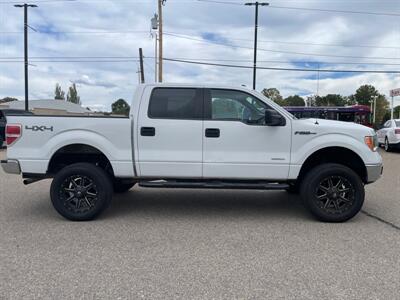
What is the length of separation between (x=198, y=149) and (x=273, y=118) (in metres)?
1.16

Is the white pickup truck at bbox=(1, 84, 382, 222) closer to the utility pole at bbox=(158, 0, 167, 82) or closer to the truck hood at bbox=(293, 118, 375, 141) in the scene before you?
the truck hood at bbox=(293, 118, 375, 141)

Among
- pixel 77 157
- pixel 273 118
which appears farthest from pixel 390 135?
pixel 77 157

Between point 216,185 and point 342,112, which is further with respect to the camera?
point 342,112

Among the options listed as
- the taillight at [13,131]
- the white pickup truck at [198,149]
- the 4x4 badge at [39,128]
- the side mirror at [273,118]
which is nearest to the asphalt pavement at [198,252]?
the white pickup truck at [198,149]

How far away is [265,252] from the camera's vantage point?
452 centimetres

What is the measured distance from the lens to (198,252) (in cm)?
450

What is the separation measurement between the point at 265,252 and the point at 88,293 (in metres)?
2.01

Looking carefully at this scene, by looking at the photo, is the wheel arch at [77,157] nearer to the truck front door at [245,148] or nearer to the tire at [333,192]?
the truck front door at [245,148]

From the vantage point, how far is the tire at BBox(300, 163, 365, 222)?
18.9 feet

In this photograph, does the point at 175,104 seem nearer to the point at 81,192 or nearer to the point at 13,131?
the point at 81,192

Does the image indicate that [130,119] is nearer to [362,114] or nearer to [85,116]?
[85,116]

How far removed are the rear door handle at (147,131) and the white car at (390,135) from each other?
14.9 m

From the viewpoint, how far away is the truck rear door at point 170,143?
228 inches

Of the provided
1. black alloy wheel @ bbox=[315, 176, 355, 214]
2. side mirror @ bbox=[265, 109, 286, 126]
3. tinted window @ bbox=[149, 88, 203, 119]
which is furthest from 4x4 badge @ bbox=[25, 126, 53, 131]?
black alloy wheel @ bbox=[315, 176, 355, 214]
